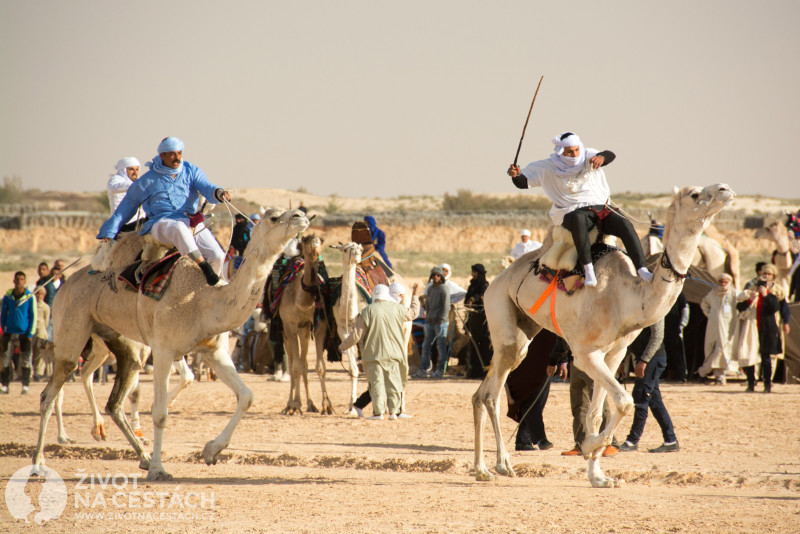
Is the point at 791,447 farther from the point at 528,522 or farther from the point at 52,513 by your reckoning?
the point at 52,513

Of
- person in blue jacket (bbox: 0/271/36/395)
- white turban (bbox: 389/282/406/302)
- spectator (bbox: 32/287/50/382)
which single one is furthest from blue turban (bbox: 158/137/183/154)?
spectator (bbox: 32/287/50/382)

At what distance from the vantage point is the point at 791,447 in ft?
35.1

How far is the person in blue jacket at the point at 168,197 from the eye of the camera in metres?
9.34

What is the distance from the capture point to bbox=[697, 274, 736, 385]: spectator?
16.8 metres

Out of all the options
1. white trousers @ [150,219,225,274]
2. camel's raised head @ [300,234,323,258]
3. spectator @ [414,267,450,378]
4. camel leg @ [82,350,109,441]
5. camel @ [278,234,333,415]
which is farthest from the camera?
spectator @ [414,267,450,378]

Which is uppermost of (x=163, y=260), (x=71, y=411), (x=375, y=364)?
(x=163, y=260)

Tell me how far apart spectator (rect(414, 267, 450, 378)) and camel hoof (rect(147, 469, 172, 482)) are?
35.2 ft

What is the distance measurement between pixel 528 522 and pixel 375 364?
22.3ft

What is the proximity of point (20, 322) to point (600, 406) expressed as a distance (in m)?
12.1

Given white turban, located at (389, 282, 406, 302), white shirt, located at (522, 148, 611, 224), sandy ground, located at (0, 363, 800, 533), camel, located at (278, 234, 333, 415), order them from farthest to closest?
white turban, located at (389, 282, 406, 302)
camel, located at (278, 234, 333, 415)
white shirt, located at (522, 148, 611, 224)
sandy ground, located at (0, 363, 800, 533)

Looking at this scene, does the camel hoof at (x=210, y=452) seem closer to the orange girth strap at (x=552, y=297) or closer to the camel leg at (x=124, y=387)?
the camel leg at (x=124, y=387)

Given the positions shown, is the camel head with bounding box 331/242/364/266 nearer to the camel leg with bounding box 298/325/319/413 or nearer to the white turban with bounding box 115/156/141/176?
A: the camel leg with bounding box 298/325/319/413

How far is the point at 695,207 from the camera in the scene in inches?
310

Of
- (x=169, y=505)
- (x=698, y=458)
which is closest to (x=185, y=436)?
(x=169, y=505)
